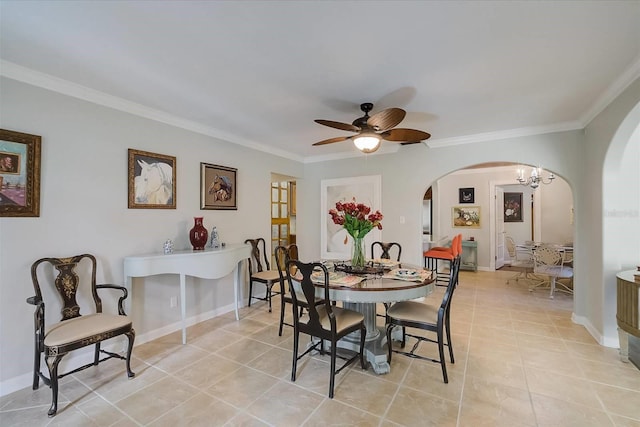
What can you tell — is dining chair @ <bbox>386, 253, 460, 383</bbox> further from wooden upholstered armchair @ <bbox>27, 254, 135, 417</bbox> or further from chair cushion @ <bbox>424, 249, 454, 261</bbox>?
chair cushion @ <bbox>424, 249, 454, 261</bbox>

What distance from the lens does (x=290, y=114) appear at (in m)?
3.22

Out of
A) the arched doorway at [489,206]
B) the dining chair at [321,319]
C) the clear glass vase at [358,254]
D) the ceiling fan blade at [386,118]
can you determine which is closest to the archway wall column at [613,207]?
the ceiling fan blade at [386,118]

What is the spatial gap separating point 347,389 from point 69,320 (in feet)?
7.44

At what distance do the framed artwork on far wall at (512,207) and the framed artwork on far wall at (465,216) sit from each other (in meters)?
1.61

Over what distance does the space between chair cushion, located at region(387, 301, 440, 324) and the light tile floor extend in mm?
465

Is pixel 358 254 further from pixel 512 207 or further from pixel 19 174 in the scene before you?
pixel 512 207

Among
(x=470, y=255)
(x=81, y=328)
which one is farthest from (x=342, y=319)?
(x=470, y=255)

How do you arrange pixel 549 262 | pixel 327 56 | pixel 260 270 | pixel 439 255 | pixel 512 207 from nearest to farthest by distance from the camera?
pixel 327 56 < pixel 260 270 < pixel 549 262 < pixel 439 255 < pixel 512 207

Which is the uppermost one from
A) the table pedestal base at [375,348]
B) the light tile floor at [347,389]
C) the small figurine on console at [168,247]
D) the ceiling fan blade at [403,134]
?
the ceiling fan blade at [403,134]

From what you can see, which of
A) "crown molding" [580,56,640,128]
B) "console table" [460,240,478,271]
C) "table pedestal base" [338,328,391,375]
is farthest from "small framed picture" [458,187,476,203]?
"table pedestal base" [338,328,391,375]

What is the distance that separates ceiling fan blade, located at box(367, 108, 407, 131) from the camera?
2.30 m

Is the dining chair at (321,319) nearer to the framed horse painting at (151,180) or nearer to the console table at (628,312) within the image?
the framed horse painting at (151,180)

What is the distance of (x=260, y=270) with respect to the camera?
4.31 meters

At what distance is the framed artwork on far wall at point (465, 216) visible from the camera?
7078 mm
